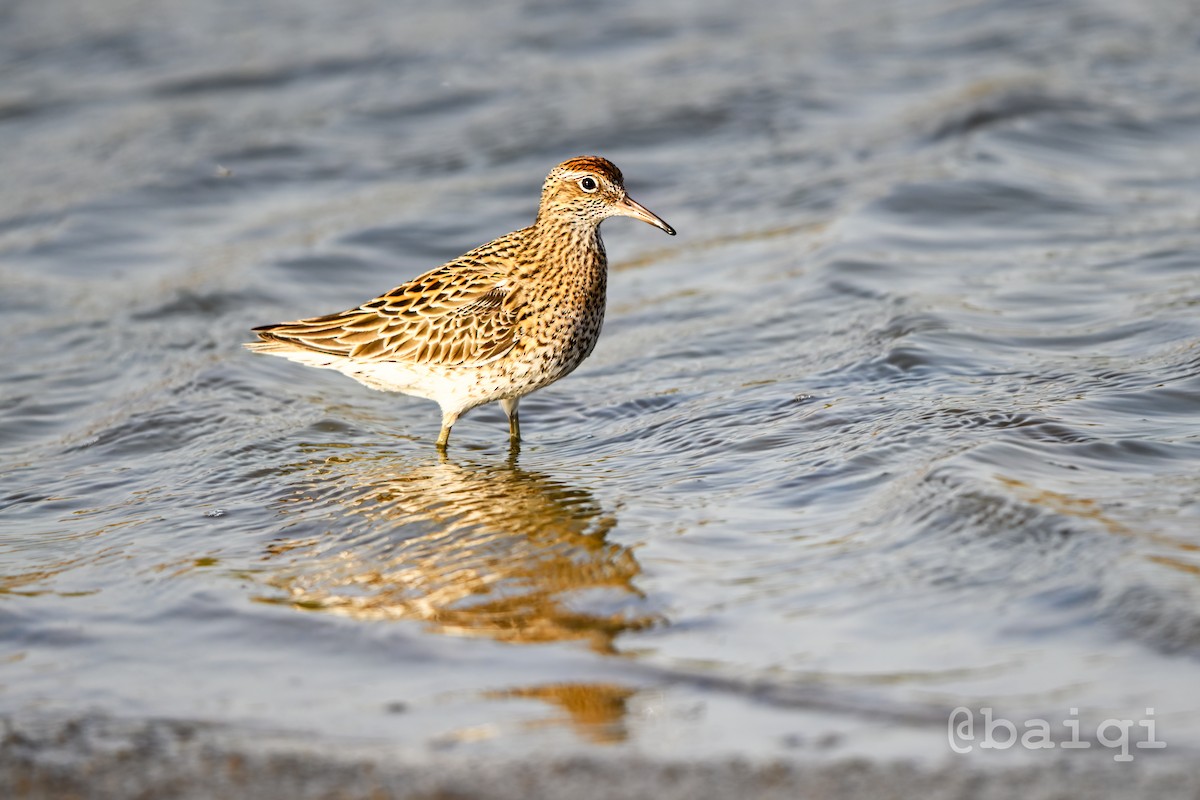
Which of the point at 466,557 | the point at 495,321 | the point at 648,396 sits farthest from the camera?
the point at 648,396

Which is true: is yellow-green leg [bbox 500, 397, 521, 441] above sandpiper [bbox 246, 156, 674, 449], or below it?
below

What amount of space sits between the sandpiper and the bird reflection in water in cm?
56

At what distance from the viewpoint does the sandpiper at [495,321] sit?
333 inches

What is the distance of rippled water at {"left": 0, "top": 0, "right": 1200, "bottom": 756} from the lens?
18.0 feet

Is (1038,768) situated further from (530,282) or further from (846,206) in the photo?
(846,206)

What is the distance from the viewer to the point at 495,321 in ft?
27.9

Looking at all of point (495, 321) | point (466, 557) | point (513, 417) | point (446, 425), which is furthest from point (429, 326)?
point (466, 557)

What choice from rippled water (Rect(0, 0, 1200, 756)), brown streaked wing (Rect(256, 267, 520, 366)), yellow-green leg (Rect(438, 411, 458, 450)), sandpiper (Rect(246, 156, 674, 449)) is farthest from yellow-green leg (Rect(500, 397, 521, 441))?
brown streaked wing (Rect(256, 267, 520, 366))

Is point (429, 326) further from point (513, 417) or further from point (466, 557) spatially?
point (466, 557)

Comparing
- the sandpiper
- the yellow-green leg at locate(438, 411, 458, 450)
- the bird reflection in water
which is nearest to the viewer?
the bird reflection in water

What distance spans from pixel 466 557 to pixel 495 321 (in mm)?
2027

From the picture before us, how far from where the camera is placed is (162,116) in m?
16.5

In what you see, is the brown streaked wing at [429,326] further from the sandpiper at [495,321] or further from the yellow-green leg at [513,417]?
the yellow-green leg at [513,417]

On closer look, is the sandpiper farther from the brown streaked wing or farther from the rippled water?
the rippled water
